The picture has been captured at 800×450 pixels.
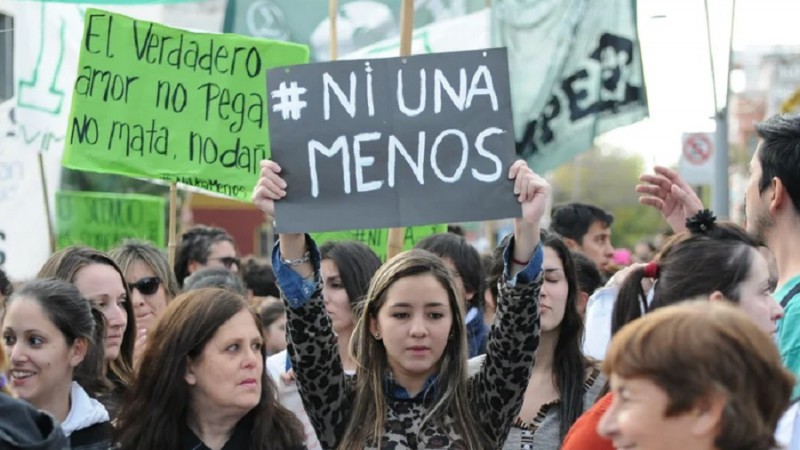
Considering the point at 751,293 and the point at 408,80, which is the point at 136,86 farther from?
the point at 751,293

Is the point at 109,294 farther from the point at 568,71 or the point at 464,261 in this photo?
the point at 568,71

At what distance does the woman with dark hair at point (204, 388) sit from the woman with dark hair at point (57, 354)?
0.40 feet

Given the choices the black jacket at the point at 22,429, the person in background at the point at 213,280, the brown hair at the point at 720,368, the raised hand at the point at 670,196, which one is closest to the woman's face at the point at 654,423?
the brown hair at the point at 720,368

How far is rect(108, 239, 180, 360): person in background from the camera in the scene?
261 inches

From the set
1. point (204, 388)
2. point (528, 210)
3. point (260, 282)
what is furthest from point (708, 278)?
point (260, 282)

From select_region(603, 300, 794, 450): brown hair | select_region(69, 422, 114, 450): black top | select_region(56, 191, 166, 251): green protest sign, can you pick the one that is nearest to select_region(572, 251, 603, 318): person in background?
select_region(69, 422, 114, 450): black top

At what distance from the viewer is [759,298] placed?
3732 millimetres

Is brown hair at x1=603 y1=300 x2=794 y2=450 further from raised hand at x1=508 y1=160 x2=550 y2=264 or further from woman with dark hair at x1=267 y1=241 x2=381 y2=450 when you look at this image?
woman with dark hair at x1=267 y1=241 x2=381 y2=450

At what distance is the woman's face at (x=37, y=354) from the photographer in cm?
465

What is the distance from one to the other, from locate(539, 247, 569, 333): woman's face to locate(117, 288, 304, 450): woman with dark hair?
1.07m

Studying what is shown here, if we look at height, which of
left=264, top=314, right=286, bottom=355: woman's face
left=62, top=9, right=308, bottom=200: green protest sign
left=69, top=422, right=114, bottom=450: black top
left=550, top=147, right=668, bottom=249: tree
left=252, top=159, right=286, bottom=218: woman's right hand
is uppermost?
left=550, top=147, right=668, bottom=249: tree

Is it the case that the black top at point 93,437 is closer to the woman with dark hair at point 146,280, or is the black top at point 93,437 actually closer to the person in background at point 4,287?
the person in background at point 4,287

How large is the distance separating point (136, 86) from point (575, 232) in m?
2.98

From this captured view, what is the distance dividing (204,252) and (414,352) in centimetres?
442
